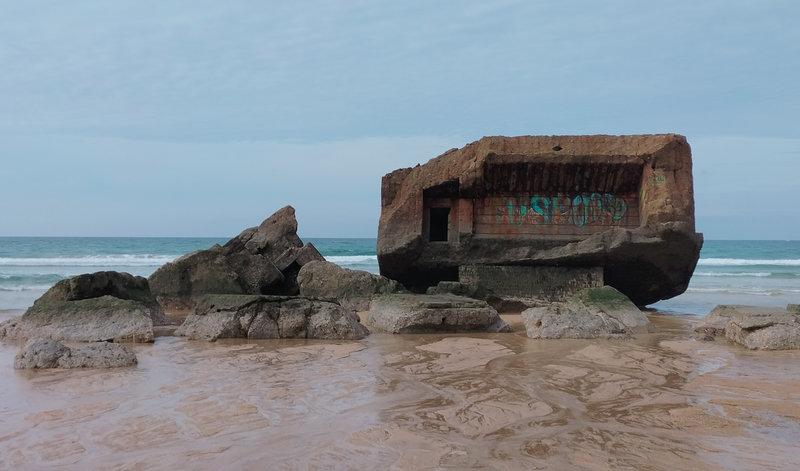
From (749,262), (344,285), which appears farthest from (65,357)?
(749,262)

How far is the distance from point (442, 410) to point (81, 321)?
4.90m

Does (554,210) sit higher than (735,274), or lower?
higher

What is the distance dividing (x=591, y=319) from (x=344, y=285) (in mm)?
4022

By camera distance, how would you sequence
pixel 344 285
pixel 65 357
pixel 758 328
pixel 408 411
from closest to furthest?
pixel 408 411, pixel 65 357, pixel 758 328, pixel 344 285

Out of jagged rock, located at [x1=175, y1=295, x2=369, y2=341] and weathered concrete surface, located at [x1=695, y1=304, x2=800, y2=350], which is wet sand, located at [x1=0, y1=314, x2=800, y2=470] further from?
jagged rock, located at [x1=175, y1=295, x2=369, y2=341]

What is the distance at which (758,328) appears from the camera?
23.0 ft

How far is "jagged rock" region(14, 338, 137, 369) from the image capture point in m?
5.32

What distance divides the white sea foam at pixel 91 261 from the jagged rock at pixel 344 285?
23885 millimetres

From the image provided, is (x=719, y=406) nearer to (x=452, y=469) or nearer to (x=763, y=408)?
(x=763, y=408)

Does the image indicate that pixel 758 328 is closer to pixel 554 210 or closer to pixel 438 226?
pixel 554 210

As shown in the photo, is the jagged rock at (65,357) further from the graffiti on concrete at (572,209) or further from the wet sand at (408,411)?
the graffiti on concrete at (572,209)

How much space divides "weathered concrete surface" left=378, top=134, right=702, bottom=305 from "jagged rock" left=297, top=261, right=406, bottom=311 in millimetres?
837

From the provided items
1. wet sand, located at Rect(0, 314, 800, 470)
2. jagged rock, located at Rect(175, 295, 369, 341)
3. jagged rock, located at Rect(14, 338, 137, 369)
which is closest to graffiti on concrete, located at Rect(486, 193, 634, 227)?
jagged rock, located at Rect(175, 295, 369, 341)

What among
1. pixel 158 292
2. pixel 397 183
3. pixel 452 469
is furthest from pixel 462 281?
pixel 452 469
